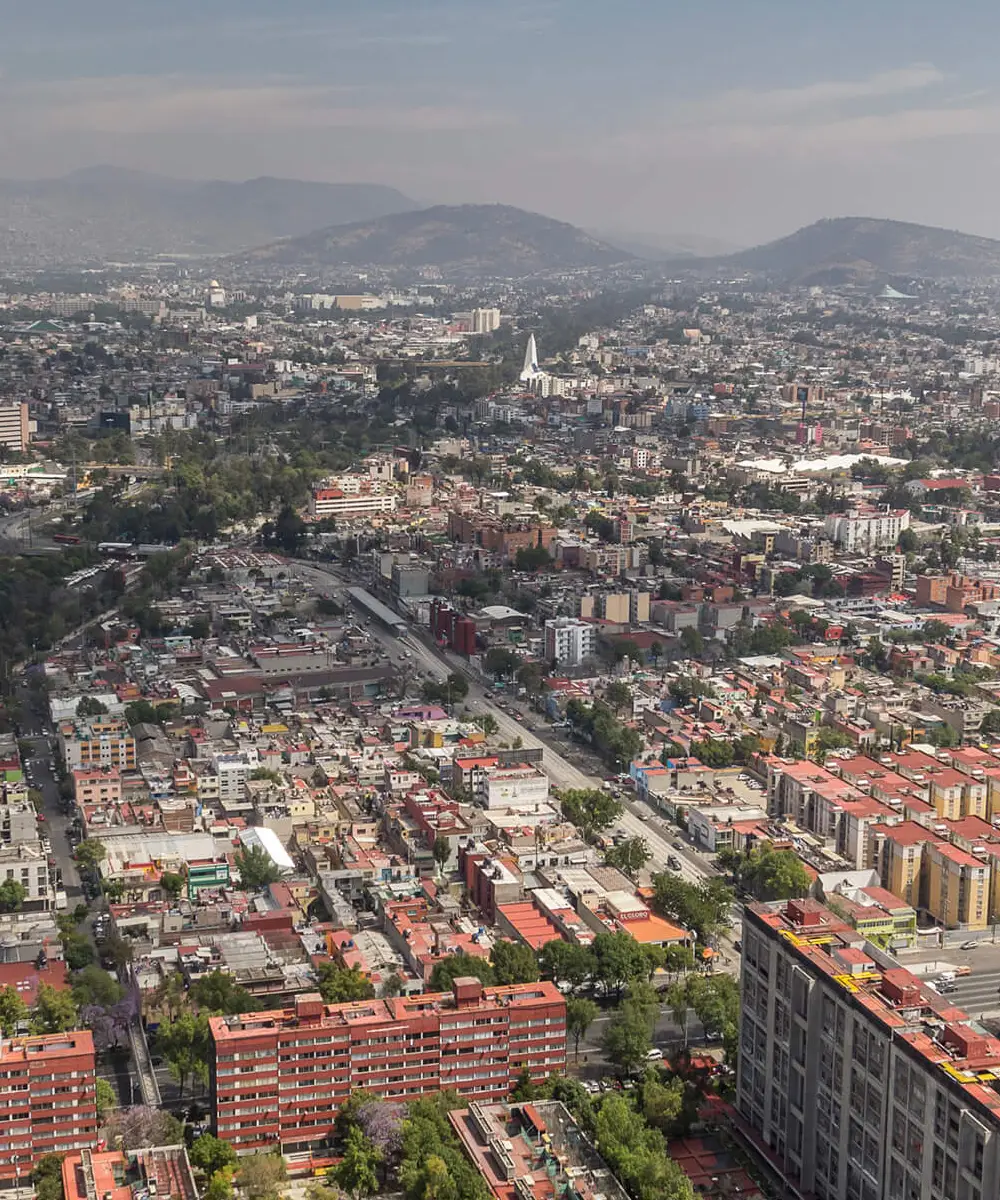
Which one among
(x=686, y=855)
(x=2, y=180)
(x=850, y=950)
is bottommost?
(x=686, y=855)

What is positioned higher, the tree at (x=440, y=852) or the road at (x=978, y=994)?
the tree at (x=440, y=852)

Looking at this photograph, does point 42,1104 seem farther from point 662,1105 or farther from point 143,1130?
point 662,1105

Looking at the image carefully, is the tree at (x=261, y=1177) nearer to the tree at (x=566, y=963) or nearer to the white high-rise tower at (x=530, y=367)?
the tree at (x=566, y=963)

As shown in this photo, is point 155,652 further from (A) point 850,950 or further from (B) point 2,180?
(B) point 2,180

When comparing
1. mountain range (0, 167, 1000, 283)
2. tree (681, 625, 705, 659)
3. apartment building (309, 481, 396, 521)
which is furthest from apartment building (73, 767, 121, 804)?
mountain range (0, 167, 1000, 283)

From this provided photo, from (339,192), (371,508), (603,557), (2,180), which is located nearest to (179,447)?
(371,508)

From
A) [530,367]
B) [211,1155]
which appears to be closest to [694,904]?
[211,1155]

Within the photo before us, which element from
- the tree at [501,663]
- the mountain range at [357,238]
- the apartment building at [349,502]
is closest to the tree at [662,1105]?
the tree at [501,663]

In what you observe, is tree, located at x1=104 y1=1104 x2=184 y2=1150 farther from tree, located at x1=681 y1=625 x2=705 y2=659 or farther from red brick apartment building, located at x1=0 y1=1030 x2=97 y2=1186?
tree, located at x1=681 y1=625 x2=705 y2=659
